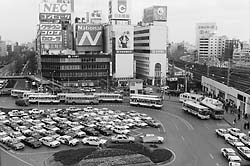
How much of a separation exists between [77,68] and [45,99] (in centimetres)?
1293

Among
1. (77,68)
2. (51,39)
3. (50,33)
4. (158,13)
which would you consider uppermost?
(158,13)

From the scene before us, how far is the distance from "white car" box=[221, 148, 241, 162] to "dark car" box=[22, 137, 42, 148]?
11.7 metres

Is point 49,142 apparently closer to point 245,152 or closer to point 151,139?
point 151,139

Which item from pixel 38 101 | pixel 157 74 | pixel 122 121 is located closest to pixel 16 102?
pixel 38 101

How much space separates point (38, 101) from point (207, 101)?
18.1 m

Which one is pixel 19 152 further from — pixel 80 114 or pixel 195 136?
pixel 195 136

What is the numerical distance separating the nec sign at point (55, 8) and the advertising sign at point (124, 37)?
1394 centimetres

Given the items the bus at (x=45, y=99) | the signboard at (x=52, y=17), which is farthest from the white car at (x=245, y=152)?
the signboard at (x=52, y=17)

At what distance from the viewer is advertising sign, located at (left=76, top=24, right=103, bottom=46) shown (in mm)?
52781

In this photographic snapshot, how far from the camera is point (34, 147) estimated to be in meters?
20.7

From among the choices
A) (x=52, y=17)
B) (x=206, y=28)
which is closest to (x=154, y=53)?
(x=52, y=17)

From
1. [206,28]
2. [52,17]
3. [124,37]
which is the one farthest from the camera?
[206,28]

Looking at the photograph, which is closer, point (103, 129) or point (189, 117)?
point (103, 129)

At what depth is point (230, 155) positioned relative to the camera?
1841cm
